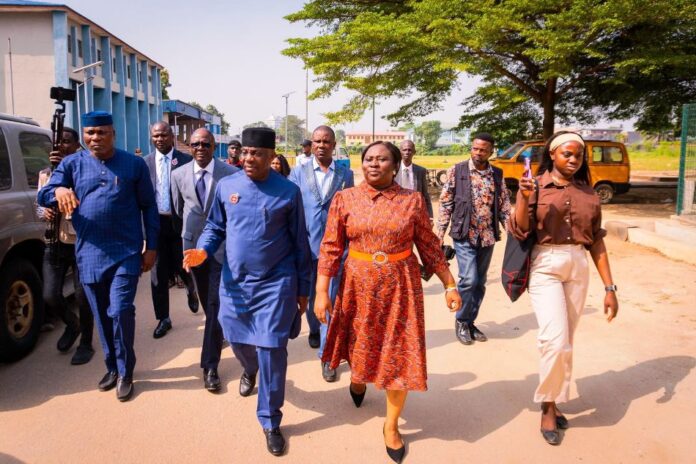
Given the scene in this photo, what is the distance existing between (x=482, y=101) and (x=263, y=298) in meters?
19.6

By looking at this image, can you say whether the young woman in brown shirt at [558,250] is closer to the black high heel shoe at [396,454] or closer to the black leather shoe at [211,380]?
the black high heel shoe at [396,454]

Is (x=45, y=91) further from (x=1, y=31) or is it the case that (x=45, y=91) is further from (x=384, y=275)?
(x=384, y=275)

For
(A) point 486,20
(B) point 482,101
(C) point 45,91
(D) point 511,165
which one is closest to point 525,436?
(A) point 486,20

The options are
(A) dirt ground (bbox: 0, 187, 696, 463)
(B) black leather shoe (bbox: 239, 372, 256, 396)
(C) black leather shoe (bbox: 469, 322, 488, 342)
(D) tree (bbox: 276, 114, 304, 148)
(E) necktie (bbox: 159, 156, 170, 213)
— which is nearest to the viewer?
(A) dirt ground (bbox: 0, 187, 696, 463)

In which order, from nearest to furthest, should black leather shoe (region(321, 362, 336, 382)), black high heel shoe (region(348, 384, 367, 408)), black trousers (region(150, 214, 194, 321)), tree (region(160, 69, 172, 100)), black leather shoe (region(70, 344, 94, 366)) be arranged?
1. black high heel shoe (region(348, 384, 367, 408))
2. black leather shoe (region(321, 362, 336, 382))
3. black leather shoe (region(70, 344, 94, 366))
4. black trousers (region(150, 214, 194, 321))
5. tree (region(160, 69, 172, 100))

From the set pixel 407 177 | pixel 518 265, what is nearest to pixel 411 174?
pixel 407 177

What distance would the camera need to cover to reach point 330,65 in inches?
637

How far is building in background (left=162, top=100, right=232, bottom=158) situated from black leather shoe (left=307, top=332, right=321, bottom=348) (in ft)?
112

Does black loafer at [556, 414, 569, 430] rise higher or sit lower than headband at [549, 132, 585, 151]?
lower

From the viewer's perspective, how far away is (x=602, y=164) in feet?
55.2

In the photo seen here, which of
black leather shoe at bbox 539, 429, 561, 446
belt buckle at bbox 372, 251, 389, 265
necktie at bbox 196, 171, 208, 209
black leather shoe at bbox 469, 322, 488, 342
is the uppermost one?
necktie at bbox 196, 171, 208, 209

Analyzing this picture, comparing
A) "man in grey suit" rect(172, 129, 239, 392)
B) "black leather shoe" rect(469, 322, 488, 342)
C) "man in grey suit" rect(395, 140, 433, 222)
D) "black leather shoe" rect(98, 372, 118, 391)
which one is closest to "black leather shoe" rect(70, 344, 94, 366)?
"black leather shoe" rect(98, 372, 118, 391)

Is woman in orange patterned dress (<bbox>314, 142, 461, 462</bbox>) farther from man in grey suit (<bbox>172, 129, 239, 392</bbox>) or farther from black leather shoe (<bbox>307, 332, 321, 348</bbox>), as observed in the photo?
black leather shoe (<bbox>307, 332, 321, 348</bbox>)

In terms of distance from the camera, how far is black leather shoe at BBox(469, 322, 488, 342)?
509 cm
